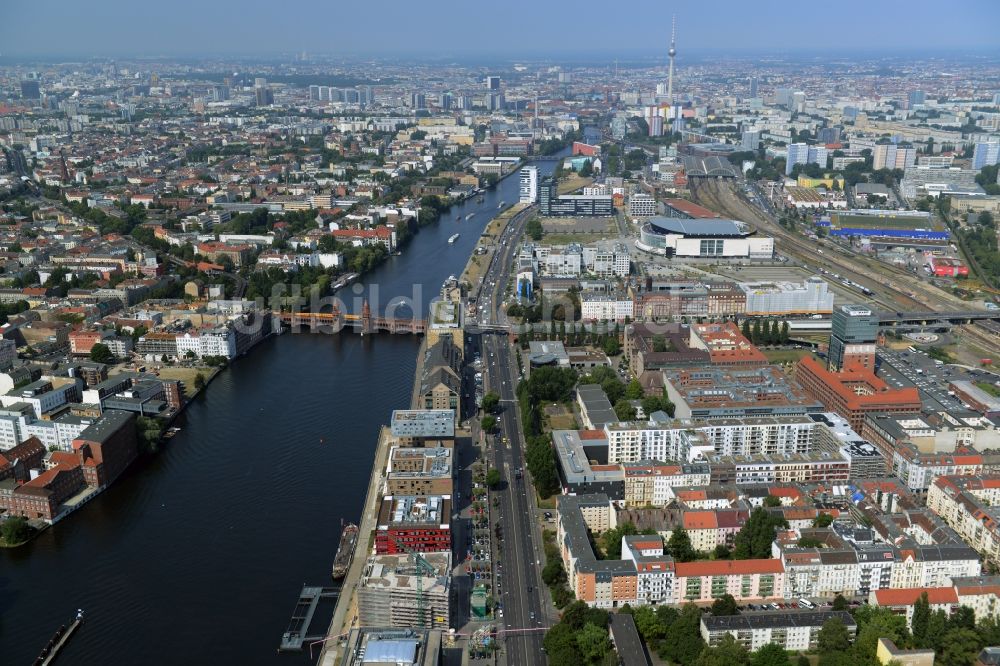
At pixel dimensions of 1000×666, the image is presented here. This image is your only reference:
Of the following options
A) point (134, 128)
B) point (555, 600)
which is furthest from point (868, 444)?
point (134, 128)

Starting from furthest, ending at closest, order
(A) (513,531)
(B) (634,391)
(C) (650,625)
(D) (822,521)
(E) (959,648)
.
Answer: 1. (B) (634,391)
2. (A) (513,531)
3. (D) (822,521)
4. (C) (650,625)
5. (E) (959,648)

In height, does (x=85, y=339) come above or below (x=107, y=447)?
above

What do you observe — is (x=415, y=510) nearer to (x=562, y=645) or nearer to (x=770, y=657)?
(x=562, y=645)

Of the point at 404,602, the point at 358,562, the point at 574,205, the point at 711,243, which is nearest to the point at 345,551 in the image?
the point at 358,562

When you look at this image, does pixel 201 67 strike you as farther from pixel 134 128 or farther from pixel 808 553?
pixel 808 553

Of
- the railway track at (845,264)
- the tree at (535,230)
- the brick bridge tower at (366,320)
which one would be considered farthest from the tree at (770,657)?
the tree at (535,230)

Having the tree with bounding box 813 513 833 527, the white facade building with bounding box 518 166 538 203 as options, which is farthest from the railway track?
the tree with bounding box 813 513 833 527
